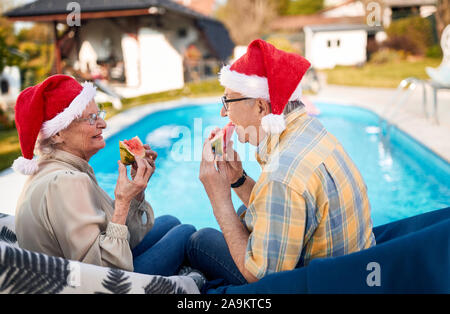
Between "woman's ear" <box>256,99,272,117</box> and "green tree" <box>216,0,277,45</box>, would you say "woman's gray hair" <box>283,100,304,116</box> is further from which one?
"green tree" <box>216,0,277,45</box>

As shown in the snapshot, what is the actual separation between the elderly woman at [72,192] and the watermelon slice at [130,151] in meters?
0.08

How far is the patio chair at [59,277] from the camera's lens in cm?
162

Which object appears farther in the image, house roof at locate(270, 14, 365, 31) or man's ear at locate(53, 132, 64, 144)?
house roof at locate(270, 14, 365, 31)

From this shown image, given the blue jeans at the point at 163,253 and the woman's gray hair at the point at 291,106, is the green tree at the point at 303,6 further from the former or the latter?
the woman's gray hair at the point at 291,106

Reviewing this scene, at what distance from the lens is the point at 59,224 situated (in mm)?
1891

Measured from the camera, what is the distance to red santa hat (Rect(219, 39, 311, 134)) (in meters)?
1.91

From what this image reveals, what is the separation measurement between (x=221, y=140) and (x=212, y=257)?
0.71m

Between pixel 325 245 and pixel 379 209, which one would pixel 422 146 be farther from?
pixel 325 245

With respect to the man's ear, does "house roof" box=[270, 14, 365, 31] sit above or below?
above

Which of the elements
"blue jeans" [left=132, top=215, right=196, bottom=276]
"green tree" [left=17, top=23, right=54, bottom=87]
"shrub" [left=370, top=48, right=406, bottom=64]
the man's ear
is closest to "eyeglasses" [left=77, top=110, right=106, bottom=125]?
A: the man's ear

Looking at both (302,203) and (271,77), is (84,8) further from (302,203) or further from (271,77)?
(302,203)

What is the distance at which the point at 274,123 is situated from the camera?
1.91 metres

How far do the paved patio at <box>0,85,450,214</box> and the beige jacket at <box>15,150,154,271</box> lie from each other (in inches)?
28.6
